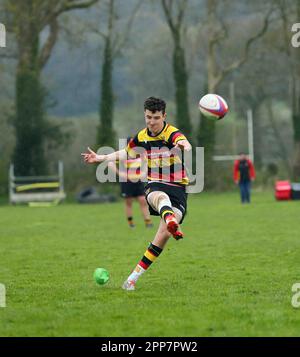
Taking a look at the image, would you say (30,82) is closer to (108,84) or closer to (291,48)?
(108,84)

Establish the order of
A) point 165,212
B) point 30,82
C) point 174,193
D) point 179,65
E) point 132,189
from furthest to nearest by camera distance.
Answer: point 179,65 → point 30,82 → point 132,189 → point 174,193 → point 165,212

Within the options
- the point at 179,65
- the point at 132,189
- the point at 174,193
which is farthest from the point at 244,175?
the point at 174,193

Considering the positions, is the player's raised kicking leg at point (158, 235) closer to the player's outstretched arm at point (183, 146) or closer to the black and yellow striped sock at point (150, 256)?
the black and yellow striped sock at point (150, 256)

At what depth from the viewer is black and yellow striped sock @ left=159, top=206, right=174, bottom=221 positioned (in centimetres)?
981

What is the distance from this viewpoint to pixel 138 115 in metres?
72.1

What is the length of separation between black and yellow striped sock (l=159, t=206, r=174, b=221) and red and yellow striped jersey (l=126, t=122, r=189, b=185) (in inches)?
21.0

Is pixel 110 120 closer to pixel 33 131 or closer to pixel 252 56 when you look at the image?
pixel 33 131

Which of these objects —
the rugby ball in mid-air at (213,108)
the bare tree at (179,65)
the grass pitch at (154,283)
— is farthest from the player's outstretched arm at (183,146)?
the bare tree at (179,65)

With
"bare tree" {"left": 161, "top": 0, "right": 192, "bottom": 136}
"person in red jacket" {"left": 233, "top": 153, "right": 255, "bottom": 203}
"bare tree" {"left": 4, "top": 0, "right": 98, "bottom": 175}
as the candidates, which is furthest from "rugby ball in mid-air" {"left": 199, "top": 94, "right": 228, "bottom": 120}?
"bare tree" {"left": 161, "top": 0, "right": 192, "bottom": 136}

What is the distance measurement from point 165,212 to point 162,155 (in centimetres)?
82

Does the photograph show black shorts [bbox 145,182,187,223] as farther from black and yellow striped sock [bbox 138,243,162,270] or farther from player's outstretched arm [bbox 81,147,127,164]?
player's outstretched arm [bbox 81,147,127,164]

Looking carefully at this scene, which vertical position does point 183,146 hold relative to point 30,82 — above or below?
below

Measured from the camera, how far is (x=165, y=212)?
9859 millimetres
